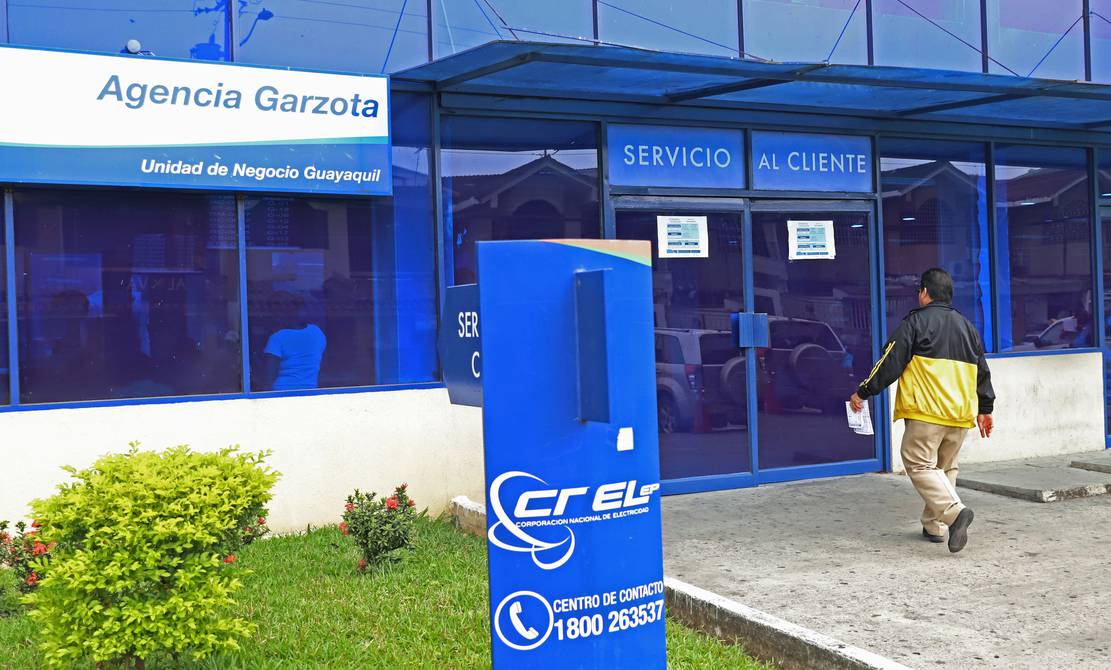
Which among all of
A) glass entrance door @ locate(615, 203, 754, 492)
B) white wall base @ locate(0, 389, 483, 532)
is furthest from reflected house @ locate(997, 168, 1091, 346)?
white wall base @ locate(0, 389, 483, 532)

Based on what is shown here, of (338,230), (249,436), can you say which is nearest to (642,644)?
(249,436)

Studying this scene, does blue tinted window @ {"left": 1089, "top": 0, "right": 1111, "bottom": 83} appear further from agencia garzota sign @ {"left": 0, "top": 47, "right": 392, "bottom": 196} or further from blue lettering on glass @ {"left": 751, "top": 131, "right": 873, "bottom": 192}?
agencia garzota sign @ {"left": 0, "top": 47, "right": 392, "bottom": 196}

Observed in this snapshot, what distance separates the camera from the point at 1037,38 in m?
10.9

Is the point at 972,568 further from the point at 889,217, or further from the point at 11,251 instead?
the point at 11,251

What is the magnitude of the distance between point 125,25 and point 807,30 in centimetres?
564

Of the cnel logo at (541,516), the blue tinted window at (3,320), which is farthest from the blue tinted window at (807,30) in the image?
the cnel logo at (541,516)

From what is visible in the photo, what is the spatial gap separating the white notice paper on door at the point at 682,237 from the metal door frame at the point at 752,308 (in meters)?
0.10

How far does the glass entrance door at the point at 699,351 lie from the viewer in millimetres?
9297

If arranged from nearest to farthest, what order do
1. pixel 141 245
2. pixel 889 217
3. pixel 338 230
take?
pixel 141 245
pixel 338 230
pixel 889 217

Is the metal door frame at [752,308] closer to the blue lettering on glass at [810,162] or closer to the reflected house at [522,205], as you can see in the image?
the blue lettering on glass at [810,162]

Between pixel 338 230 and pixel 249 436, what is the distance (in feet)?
5.37

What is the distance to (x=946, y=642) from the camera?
5324mm

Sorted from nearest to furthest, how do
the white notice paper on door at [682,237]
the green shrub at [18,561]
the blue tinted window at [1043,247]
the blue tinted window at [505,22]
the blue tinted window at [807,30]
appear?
the green shrub at [18,561] < the blue tinted window at [505,22] < the white notice paper on door at [682,237] < the blue tinted window at [807,30] < the blue tinted window at [1043,247]

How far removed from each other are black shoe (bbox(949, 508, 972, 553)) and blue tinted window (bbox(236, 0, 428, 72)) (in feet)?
16.4
